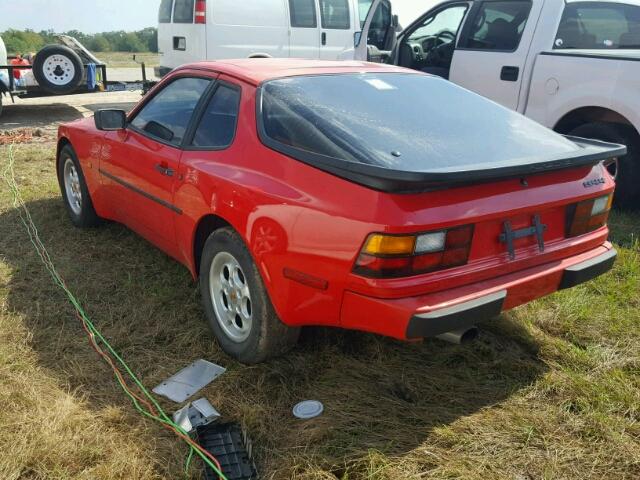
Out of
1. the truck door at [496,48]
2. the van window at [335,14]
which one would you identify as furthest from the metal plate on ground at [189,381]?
the van window at [335,14]

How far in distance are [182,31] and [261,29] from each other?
1.25 m

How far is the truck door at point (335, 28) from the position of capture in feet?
33.1

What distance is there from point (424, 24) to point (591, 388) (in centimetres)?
496

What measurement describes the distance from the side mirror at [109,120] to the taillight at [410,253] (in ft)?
7.32

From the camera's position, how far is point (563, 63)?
5.13 meters

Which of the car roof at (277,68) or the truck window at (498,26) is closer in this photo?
the car roof at (277,68)

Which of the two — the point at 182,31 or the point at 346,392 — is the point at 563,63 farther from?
the point at 182,31

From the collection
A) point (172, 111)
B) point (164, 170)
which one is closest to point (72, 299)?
point (164, 170)

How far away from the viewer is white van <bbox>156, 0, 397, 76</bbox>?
29.9 feet

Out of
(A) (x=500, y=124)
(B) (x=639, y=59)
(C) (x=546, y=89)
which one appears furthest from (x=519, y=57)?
(A) (x=500, y=124)

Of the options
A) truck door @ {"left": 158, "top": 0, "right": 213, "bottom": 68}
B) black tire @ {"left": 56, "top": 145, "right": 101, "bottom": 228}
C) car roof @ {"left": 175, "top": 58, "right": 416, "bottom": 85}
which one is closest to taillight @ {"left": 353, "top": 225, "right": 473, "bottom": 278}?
car roof @ {"left": 175, "top": 58, "right": 416, "bottom": 85}

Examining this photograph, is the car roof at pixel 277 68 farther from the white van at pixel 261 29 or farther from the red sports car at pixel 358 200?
the white van at pixel 261 29

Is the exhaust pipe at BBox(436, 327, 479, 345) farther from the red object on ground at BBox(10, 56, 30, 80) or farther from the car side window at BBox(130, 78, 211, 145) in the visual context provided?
the red object on ground at BBox(10, 56, 30, 80)

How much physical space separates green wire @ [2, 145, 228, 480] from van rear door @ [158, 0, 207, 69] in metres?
3.76
